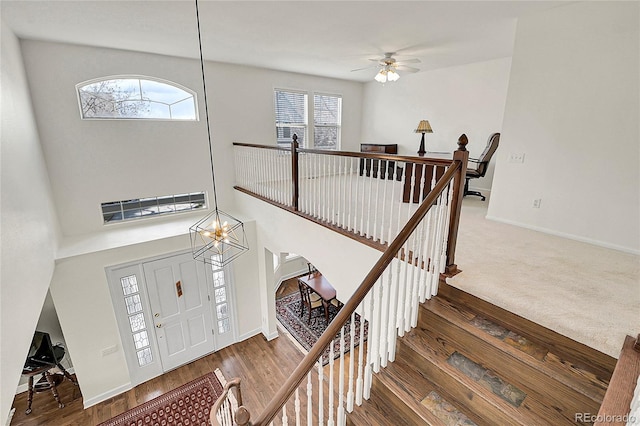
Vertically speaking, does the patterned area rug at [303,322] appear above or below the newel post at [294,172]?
below

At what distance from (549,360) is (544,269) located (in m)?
1.02

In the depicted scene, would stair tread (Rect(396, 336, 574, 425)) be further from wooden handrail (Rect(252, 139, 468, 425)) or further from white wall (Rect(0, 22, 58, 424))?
white wall (Rect(0, 22, 58, 424))

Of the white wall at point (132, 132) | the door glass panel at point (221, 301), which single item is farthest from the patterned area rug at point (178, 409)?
the white wall at point (132, 132)

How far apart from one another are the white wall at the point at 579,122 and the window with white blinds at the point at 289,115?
13.1 feet

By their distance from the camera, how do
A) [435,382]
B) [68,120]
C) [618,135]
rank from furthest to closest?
[68,120] < [618,135] < [435,382]

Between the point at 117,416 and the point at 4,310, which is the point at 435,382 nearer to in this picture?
the point at 4,310

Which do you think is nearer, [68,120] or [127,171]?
[68,120]

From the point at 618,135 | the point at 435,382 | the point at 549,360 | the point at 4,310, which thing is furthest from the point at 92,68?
the point at 618,135

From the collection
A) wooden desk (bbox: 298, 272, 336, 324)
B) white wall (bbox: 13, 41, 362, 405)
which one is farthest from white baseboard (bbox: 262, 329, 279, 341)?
wooden desk (bbox: 298, 272, 336, 324)

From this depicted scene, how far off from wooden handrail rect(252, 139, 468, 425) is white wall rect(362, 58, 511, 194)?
3.77 metres

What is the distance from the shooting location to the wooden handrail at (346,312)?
1405mm

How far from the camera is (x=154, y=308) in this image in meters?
4.79

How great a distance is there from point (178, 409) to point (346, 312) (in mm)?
4216

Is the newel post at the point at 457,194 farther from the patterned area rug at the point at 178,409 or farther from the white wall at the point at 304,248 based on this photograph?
the patterned area rug at the point at 178,409
